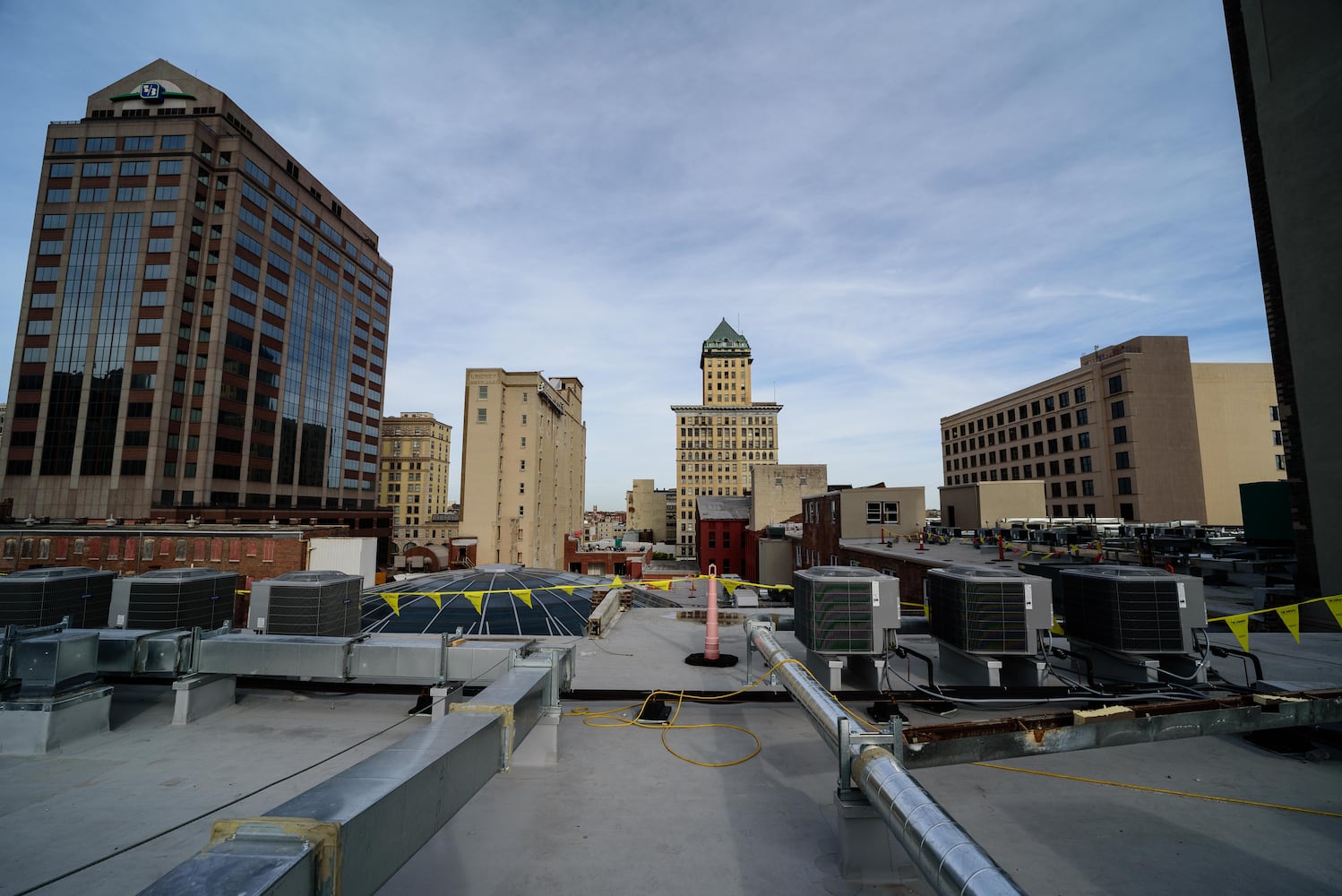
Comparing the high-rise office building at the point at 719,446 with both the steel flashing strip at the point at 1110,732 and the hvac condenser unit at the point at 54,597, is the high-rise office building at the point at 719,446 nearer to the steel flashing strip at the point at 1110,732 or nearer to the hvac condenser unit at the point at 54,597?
the hvac condenser unit at the point at 54,597

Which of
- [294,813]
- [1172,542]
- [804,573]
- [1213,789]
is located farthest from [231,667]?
[1172,542]

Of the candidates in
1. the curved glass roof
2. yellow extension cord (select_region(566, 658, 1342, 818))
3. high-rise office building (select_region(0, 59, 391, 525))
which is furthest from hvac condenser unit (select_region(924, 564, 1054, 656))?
high-rise office building (select_region(0, 59, 391, 525))

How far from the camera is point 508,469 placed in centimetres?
8006

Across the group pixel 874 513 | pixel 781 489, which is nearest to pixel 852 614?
pixel 874 513

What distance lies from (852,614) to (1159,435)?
194 ft

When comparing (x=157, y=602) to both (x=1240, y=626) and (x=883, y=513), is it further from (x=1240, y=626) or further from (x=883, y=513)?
(x=883, y=513)

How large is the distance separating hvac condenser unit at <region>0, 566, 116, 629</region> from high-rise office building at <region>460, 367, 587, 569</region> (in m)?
64.5

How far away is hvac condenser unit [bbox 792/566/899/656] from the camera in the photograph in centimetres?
1001

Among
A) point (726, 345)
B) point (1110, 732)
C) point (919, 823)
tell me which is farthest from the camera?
point (726, 345)

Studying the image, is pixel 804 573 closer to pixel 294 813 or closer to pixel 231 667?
pixel 294 813

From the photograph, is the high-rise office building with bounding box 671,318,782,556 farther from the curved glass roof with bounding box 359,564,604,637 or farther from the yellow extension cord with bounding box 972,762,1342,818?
the yellow extension cord with bounding box 972,762,1342,818

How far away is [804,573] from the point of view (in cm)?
1069

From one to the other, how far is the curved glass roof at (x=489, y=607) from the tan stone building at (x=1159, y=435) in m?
53.2

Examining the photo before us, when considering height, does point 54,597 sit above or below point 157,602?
above
